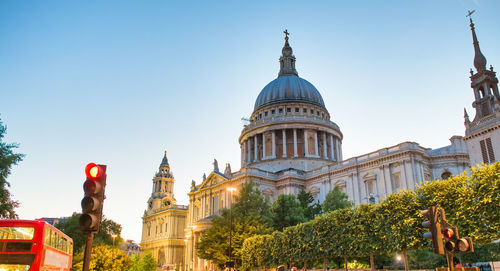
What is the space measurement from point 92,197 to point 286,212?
4245cm

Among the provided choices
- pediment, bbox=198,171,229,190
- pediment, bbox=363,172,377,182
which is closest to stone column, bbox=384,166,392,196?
pediment, bbox=363,172,377,182

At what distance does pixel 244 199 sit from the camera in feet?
160

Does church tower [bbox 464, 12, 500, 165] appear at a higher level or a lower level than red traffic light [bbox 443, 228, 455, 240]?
higher

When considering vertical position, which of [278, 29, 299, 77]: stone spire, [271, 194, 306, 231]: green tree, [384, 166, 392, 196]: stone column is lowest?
[271, 194, 306, 231]: green tree

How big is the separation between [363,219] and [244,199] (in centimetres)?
2331

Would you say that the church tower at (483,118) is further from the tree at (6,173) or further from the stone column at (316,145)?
the tree at (6,173)

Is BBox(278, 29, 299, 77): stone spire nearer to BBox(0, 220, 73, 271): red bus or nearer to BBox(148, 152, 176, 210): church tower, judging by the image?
BBox(148, 152, 176, 210): church tower

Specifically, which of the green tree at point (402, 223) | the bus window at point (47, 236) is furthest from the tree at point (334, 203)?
the bus window at point (47, 236)

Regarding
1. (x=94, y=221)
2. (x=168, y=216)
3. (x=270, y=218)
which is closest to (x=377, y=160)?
(x=270, y=218)

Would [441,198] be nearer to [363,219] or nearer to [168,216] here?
[363,219]

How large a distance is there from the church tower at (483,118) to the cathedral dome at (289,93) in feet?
117

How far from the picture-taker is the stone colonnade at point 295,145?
249 feet

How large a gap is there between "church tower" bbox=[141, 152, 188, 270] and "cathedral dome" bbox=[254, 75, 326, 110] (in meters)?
36.1

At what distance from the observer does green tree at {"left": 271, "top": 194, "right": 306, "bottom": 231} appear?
47.4m
